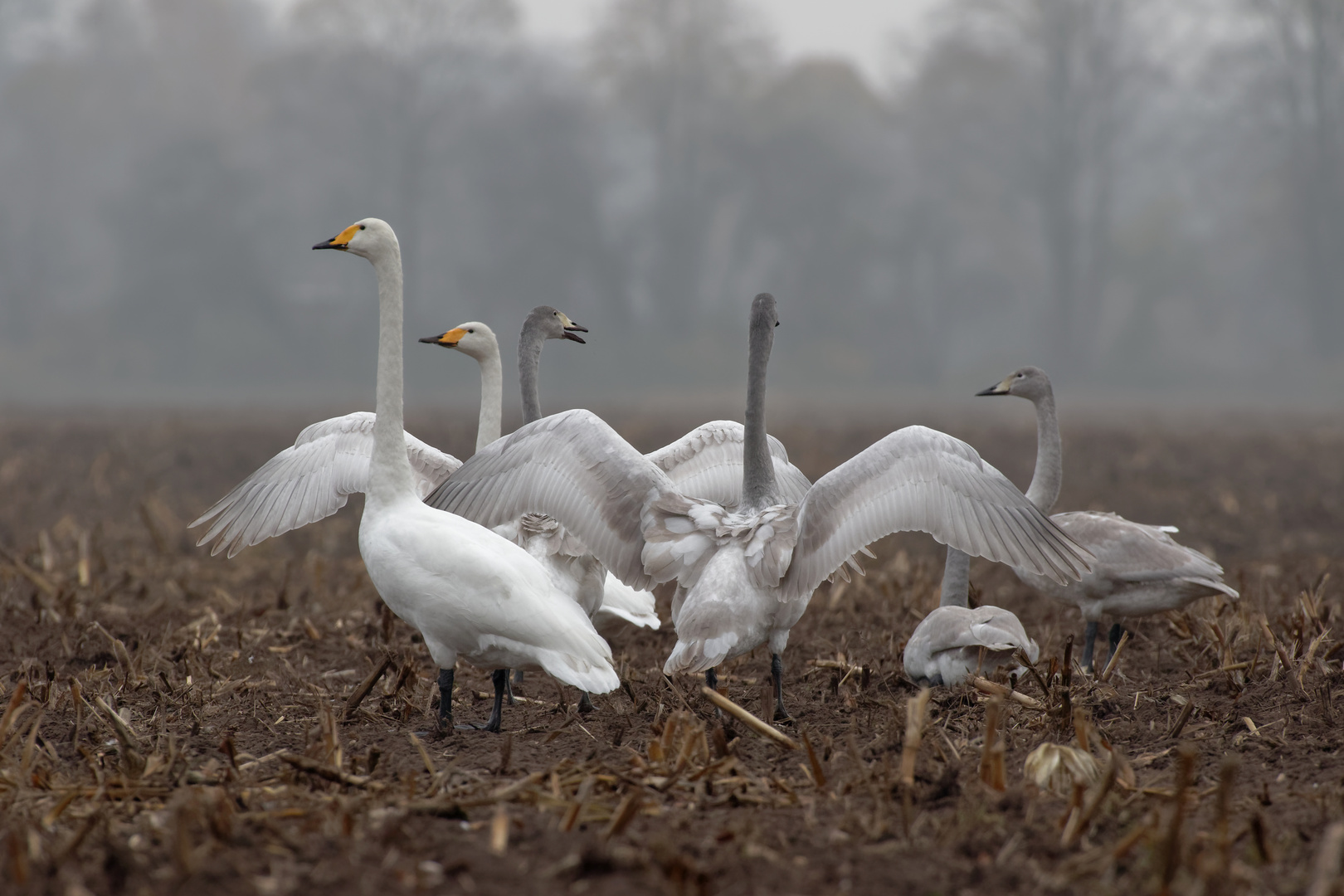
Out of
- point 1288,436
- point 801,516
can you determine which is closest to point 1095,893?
point 801,516

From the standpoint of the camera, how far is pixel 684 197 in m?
55.2

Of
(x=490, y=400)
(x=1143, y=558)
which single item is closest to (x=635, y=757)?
(x=490, y=400)

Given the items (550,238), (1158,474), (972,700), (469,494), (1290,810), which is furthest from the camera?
(550,238)

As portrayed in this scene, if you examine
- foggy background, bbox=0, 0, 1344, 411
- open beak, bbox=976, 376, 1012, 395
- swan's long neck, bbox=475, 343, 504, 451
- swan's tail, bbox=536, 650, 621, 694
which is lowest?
swan's tail, bbox=536, 650, 621, 694

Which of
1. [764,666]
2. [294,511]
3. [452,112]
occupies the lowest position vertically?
[764,666]

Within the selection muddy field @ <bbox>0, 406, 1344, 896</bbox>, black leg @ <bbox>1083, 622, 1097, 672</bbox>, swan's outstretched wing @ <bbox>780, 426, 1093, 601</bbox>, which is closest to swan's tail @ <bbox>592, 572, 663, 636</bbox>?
muddy field @ <bbox>0, 406, 1344, 896</bbox>

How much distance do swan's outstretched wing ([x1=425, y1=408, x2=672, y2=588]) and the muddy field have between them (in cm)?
75

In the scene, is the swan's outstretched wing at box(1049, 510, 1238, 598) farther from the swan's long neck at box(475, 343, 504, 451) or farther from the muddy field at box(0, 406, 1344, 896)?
the swan's long neck at box(475, 343, 504, 451)

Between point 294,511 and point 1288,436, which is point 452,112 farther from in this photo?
point 294,511

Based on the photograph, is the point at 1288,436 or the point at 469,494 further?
the point at 1288,436

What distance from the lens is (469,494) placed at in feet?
21.3

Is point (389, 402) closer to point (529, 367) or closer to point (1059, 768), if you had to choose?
point (529, 367)

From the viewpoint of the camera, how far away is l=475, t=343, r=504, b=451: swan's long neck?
7492mm

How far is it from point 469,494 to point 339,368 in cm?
4406
